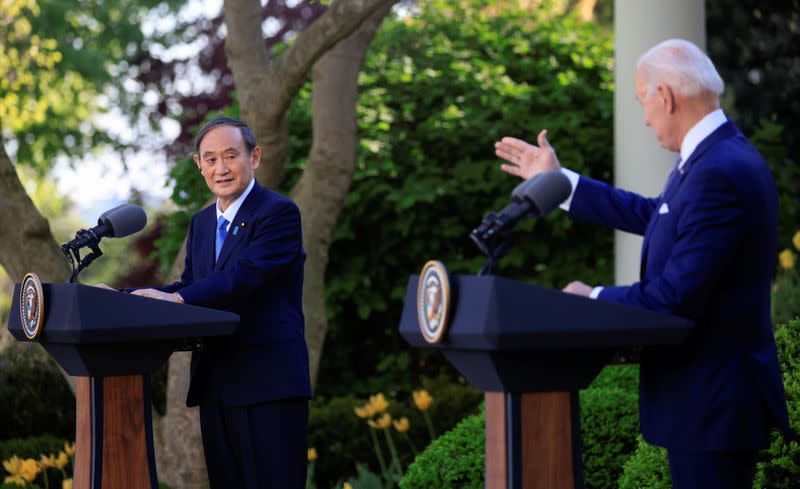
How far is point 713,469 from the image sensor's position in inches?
116

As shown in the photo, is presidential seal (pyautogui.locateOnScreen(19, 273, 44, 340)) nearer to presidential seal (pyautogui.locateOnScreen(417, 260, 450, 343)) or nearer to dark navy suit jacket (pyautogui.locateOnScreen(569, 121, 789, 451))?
presidential seal (pyautogui.locateOnScreen(417, 260, 450, 343))

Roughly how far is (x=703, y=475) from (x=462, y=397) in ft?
15.4

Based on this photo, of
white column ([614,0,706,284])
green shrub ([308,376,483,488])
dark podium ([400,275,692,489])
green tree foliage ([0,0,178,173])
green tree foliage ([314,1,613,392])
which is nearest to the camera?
dark podium ([400,275,692,489])

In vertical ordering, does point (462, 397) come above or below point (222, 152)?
below

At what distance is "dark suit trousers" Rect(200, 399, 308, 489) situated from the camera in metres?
3.91

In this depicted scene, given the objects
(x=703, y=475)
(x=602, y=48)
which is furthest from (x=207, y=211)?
(x=602, y=48)

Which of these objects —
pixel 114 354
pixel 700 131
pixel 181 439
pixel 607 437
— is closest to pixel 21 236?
pixel 181 439

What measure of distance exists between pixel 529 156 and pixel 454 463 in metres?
2.17

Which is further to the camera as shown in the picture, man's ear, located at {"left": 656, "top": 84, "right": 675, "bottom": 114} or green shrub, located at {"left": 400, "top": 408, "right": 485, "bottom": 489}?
green shrub, located at {"left": 400, "top": 408, "right": 485, "bottom": 489}

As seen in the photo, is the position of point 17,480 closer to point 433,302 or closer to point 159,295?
point 159,295

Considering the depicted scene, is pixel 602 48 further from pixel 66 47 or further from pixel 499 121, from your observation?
pixel 66 47

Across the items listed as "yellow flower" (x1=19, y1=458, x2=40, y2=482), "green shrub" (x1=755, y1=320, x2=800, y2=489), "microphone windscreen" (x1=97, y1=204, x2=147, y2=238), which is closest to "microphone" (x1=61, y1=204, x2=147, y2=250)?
"microphone windscreen" (x1=97, y1=204, x2=147, y2=238)

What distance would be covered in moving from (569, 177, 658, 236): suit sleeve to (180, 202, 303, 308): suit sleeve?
103 centimetres

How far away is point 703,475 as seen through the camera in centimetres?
296
